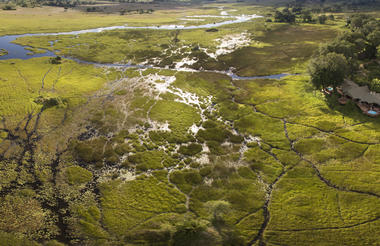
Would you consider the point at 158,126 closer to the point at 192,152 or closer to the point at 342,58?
the point at 192,152

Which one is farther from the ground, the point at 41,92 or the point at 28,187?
the point at 41,92

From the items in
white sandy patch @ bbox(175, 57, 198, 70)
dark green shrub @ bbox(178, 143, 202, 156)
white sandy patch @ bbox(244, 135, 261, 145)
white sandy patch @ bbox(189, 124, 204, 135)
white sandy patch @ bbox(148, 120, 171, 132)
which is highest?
white sandy patch @ bbox(175, 57, 198, 70)

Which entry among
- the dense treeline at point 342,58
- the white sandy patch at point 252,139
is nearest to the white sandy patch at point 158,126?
the white sandy patch at point 252,139

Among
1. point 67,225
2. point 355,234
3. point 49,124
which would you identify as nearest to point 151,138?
point 67,225

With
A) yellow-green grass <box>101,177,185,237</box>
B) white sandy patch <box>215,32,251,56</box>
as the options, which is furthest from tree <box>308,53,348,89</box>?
white sandy patch <box>215,32,251,56</box>

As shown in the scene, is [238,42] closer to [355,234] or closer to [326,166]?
[326,166]

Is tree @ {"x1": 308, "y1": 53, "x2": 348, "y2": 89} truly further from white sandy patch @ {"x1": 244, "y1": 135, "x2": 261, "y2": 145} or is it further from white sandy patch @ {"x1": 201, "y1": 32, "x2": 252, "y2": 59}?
white sandy patch @ {"x1": 201, "y1": 32, "x2": 252, "y2": 59}

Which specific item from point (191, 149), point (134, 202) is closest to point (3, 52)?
point (191, 149)

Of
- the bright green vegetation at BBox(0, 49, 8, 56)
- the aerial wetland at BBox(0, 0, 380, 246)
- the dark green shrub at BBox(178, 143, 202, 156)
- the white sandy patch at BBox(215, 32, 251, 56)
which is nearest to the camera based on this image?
the aerial wetland at BBox(0, 0, 380, 246)
